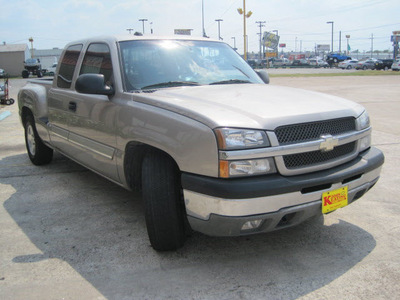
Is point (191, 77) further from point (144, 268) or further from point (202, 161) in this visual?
point (144, 268)

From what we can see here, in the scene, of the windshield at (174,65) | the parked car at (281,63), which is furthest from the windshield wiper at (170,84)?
the parked car at (281,63)

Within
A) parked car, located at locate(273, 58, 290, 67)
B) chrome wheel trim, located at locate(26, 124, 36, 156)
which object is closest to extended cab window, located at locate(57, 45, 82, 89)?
chrome wheel trim, located at locate(26, 124, 36, 156)

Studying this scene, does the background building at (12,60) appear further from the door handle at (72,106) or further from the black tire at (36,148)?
the door handle at (72,106)

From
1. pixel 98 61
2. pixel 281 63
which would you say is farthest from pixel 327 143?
pixel 281 63

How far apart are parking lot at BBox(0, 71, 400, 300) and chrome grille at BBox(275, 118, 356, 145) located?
964 mm

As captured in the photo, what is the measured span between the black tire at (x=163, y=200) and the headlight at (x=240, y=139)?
0.57 metres

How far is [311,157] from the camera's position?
2.84 m

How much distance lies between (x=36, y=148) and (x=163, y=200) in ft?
12.3

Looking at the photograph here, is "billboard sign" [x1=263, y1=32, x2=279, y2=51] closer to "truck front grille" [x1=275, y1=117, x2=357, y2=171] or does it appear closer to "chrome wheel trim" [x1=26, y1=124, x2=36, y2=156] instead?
"chrome wheel trim" [x1=26, y1=124, x2=36, y2=156]

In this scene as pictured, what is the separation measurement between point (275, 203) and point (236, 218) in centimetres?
27

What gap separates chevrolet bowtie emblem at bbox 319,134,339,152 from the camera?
2846mm

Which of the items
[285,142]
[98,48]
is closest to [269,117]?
[285,142]

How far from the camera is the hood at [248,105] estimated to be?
2711mm

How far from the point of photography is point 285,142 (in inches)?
107
